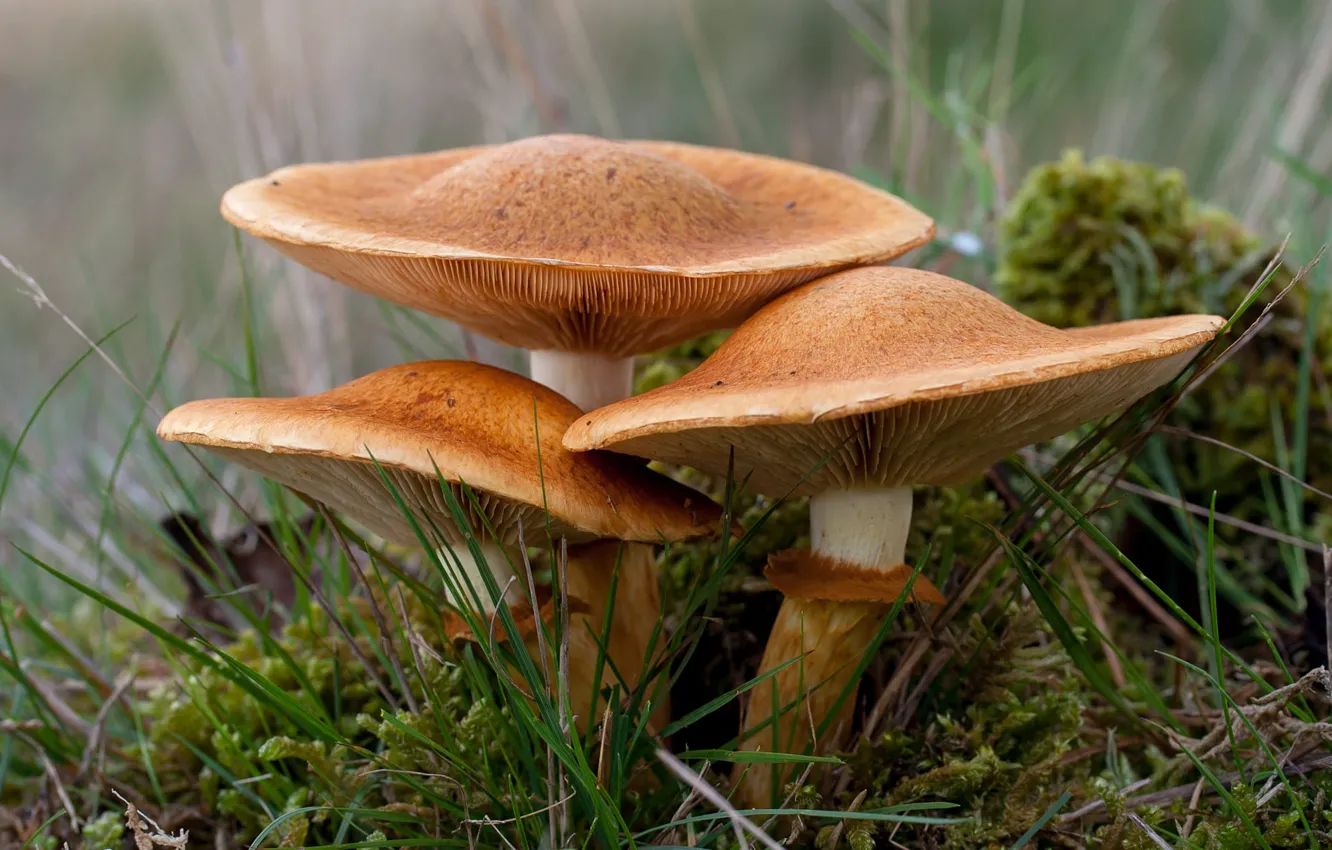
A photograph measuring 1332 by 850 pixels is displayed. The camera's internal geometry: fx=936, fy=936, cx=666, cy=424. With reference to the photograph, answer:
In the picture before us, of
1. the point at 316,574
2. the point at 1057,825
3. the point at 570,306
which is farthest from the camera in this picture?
the point at 316,574

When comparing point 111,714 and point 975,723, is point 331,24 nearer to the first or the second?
point 111,714

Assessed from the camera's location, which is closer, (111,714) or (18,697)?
(18,697)

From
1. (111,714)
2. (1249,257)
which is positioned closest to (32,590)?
(111,714)

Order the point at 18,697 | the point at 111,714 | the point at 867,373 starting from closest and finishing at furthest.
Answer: the point at 867,373 < the point at 18,697 < the point at 111,714

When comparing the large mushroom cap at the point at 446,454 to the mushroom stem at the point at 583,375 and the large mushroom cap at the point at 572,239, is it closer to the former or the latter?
the large mushroom cap at the point at 572,239

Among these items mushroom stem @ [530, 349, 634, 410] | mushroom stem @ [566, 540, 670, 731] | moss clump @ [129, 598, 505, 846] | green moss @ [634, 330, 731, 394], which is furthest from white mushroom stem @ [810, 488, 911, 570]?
green moss @ [634, 330, 731, 394]

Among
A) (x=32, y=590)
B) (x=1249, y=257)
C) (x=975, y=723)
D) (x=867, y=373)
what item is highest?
(x=867, y=373)

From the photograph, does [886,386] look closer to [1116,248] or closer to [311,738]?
[311,738]
